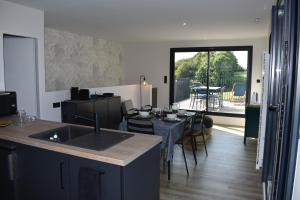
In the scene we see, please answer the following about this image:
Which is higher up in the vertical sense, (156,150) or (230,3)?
(230,3)

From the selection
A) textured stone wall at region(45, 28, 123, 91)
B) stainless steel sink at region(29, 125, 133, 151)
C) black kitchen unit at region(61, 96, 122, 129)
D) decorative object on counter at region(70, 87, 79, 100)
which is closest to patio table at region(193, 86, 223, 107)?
textured stone wall at region(45, 28, 123, 91)

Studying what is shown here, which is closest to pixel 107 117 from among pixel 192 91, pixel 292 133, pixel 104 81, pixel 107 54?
pixel 104 81

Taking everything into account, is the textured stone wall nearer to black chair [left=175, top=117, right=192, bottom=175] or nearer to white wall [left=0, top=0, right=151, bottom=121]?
white wall [left=0, top=0, right=151, bottom=121]

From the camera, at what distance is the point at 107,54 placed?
7133mm

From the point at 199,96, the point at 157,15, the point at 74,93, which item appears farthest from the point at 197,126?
the point at 199,96

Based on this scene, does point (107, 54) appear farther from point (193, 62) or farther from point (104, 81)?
point (193, 62)

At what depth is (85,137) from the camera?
2.17m

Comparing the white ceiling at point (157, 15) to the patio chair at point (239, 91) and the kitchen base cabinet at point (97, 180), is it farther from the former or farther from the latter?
the kitchen base cabinet at point (97, 180)

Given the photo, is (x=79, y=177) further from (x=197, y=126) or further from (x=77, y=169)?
(x=197, y=126)

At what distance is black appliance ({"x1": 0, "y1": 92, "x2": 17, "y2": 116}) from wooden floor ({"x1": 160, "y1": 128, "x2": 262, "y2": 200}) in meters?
2.06

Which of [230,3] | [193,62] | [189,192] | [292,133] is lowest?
[189,192]

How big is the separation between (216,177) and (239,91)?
3.90 metres

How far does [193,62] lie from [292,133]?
629 centimetres

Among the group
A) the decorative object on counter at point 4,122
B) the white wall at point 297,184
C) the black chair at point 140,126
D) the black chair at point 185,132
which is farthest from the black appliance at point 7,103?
the white wall at point 297,184
